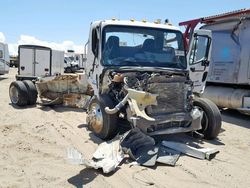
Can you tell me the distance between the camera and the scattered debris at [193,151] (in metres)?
5.72

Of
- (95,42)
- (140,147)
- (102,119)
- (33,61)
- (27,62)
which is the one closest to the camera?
(140,147)

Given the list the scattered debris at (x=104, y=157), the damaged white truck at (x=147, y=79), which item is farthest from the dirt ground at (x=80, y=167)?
the damaged white truck at (x=147, y=79)

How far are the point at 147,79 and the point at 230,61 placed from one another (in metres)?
5.43

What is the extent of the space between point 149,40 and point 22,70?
1239cm

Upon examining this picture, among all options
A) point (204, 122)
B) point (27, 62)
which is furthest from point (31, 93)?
point (27, 62)

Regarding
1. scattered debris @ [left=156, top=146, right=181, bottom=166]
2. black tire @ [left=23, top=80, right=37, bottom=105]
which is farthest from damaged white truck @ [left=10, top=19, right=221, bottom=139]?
black tire @ [left=23, top=80, right=37, bottom=105]

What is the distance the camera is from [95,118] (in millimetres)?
6871

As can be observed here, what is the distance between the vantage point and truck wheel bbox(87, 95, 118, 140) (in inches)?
250

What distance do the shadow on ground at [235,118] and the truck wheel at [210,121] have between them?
243 centimetres

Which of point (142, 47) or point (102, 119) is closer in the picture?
point (102, 119)

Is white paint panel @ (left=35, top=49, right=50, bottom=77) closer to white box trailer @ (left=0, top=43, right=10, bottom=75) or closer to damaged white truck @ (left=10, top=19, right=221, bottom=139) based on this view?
white box trailer @ (left=0, top=43, right=10, bottom=75)

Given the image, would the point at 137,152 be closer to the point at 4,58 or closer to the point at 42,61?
the point at 42,61

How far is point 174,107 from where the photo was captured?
641cm

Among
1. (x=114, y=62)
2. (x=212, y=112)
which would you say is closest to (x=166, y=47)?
(x=114, y=62)
